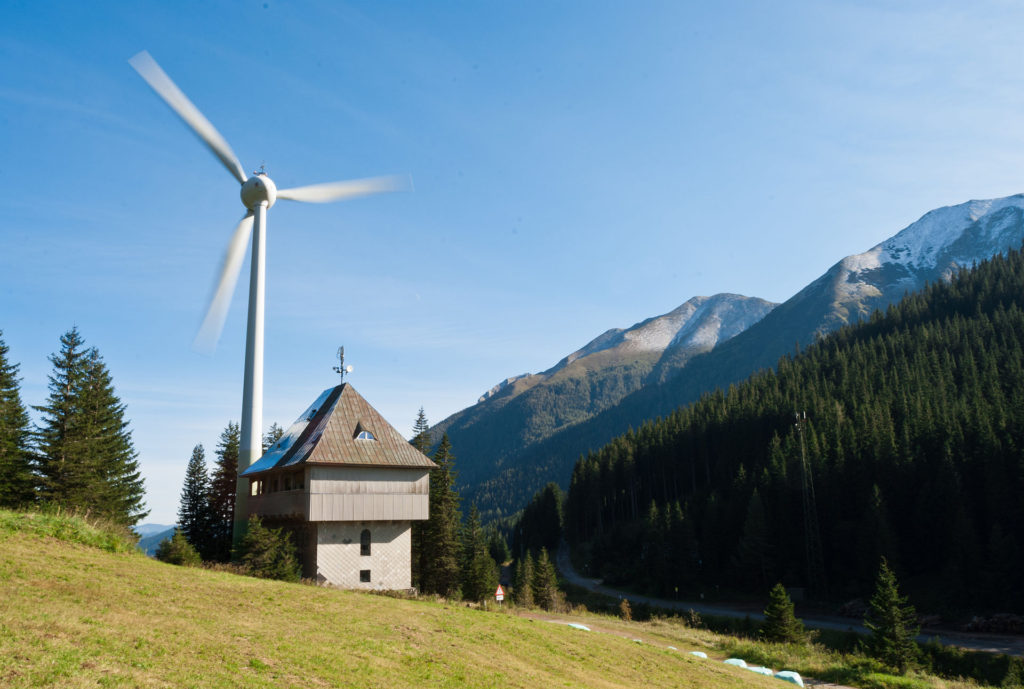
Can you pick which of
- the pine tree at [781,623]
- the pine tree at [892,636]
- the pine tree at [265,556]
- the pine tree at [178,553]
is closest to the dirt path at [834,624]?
the pine tree at [892,636]

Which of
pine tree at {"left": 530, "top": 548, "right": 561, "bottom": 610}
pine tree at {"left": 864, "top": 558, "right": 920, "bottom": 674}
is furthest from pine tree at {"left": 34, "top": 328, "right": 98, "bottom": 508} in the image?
pine tree at {"left": 864, "top": 558, "right": 920, "bottom": 674}

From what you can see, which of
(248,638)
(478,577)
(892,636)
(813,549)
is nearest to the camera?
(248,638)

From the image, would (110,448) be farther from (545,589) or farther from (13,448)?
(545,589)

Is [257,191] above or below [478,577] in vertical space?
above

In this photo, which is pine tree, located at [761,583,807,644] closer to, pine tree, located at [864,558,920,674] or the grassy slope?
pine tree, located at [864,558,920,674]

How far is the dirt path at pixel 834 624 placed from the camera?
47.8 metres

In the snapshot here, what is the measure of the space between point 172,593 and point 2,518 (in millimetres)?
9574

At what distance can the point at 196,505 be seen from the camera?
62844 mm

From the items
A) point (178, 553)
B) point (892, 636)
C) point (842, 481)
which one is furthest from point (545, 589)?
point (842, 481)

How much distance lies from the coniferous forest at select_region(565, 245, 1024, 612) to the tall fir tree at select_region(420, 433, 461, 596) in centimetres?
4137

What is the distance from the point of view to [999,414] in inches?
3054

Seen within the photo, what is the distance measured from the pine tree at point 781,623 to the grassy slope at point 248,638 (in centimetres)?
1792

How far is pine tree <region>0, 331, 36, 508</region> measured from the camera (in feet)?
153

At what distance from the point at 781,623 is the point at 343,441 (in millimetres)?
30315
